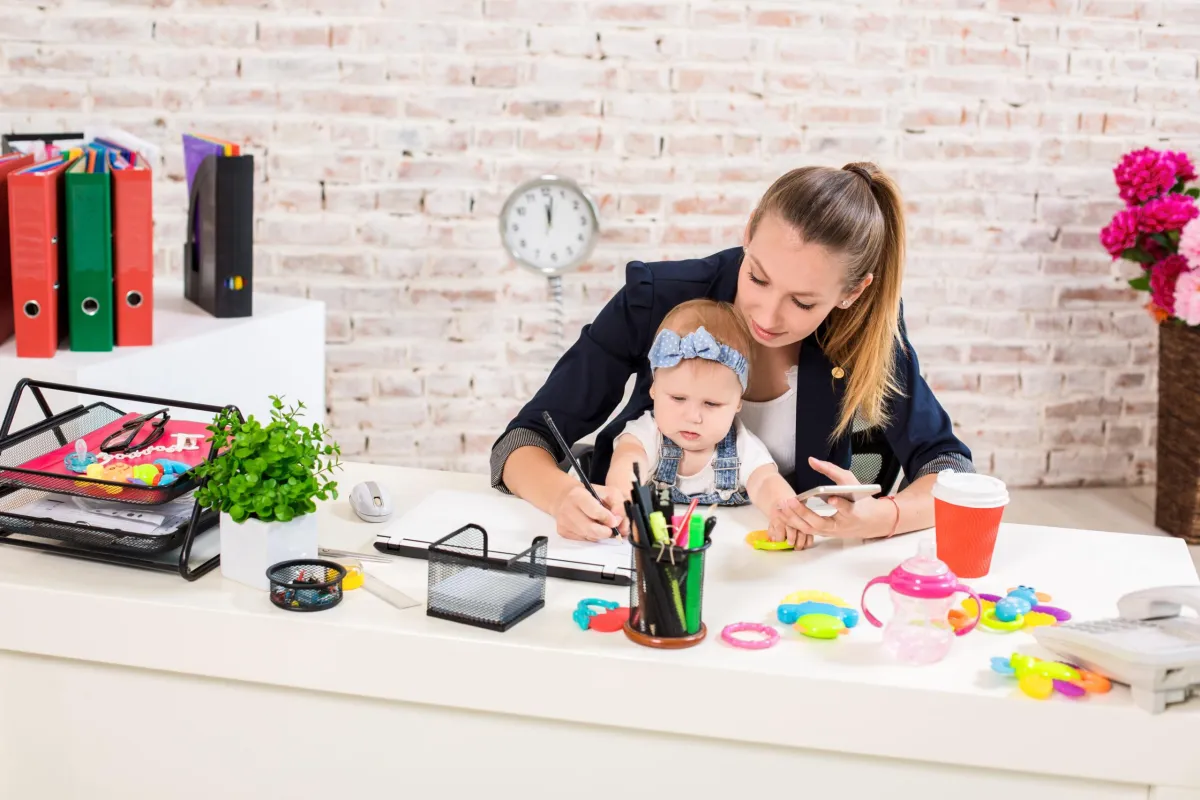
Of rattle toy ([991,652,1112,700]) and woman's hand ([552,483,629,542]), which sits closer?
rattle toy ([991,652,1112,700])

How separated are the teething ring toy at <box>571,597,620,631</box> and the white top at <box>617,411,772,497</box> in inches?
18.5

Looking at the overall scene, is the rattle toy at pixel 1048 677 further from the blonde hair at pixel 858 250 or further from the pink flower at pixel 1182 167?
the pink flower at pixel 1182 167

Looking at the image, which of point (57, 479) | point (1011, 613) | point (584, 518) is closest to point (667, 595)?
point (584, 518)

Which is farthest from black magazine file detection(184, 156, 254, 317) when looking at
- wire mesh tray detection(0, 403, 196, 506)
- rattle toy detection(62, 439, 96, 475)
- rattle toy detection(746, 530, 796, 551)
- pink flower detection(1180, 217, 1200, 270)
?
pink flower detection(1180, 217, 1200, 270)

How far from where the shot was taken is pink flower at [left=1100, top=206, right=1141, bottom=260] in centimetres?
319

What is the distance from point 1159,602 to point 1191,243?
6.85ft

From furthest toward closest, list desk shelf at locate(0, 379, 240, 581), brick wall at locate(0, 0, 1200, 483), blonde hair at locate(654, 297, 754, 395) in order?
brick wall at locate(0, 0, 1200, 483), blonde hair at locate(654, 297, 754, 395), desk shelf at locate(0, 379, 240, 581)

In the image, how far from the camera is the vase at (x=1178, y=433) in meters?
3.19

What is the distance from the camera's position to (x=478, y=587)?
1275 mm

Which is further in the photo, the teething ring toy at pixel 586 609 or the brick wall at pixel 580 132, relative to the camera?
the brick wall at pixel 580 132

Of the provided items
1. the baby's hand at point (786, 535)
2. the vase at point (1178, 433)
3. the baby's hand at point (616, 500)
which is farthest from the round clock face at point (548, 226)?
the baby's hand at point (786, 535)

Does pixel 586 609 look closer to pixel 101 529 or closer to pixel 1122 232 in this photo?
pixel 101 529

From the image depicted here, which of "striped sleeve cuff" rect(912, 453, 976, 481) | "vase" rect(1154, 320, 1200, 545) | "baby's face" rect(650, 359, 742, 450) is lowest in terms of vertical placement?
"vase" rect(1154, 320, 1200, 545)

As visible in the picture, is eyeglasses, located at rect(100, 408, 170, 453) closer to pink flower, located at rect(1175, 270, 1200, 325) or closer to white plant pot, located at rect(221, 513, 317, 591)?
white plant pot, located at rect(221, 513, 317, 591)
